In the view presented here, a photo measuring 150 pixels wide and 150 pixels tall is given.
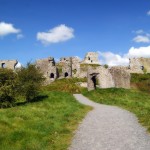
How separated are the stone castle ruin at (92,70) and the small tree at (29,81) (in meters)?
7.16

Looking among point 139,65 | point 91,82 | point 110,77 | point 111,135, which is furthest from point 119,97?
point 139,65

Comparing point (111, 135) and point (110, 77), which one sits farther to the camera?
point (110, 77)

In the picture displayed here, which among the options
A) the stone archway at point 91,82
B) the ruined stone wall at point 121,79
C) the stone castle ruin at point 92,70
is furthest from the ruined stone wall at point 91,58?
the ruined stone wall at point 121,79

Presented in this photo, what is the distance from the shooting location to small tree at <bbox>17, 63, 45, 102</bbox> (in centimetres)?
3741

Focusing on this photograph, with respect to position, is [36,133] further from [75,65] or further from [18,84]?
[75,65]

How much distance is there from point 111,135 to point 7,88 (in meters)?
19.2

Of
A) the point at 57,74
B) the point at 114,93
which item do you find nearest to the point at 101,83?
the point at 114,93

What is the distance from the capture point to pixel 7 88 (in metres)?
33.2

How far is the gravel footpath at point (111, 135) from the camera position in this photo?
13867 mm

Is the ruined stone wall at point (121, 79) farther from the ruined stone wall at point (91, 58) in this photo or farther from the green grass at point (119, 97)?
the ruined stone wall at point (91, 58)

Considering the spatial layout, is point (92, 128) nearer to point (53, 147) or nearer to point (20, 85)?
point (53, 147)

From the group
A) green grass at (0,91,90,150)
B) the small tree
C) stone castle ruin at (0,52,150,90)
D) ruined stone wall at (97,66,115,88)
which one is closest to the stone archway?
stone castle ruin at (0,52,150,90)

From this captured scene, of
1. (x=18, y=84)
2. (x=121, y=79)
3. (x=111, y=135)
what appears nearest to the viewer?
(x=111, y=135)

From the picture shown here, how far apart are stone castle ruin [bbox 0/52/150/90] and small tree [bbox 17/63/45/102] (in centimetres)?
716
